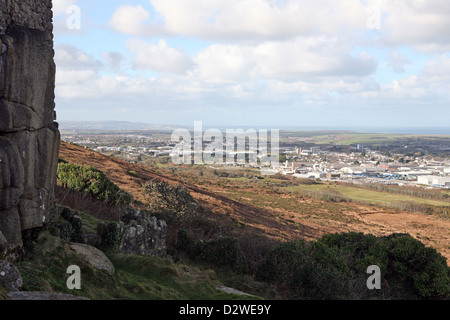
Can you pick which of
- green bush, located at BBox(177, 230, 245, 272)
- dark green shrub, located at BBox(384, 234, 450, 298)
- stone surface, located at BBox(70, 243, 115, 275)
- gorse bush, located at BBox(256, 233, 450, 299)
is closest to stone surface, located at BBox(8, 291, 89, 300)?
stone surface, located at BBox(70, 243, 115, 275)

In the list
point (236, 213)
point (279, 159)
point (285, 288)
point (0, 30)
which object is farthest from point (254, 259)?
point (279, 159)

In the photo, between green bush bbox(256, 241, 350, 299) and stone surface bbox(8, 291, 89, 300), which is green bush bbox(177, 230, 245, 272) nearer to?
green bush bbox(256, 241, 350, 299)

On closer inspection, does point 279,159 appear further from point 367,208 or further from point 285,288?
point 285,288

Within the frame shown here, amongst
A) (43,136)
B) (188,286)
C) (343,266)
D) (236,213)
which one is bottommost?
(236,213)

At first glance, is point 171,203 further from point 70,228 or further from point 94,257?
point 94,257

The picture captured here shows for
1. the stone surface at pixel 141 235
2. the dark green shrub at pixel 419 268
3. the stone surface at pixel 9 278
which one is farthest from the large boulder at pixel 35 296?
the dark green shrub at pixel 419 268
